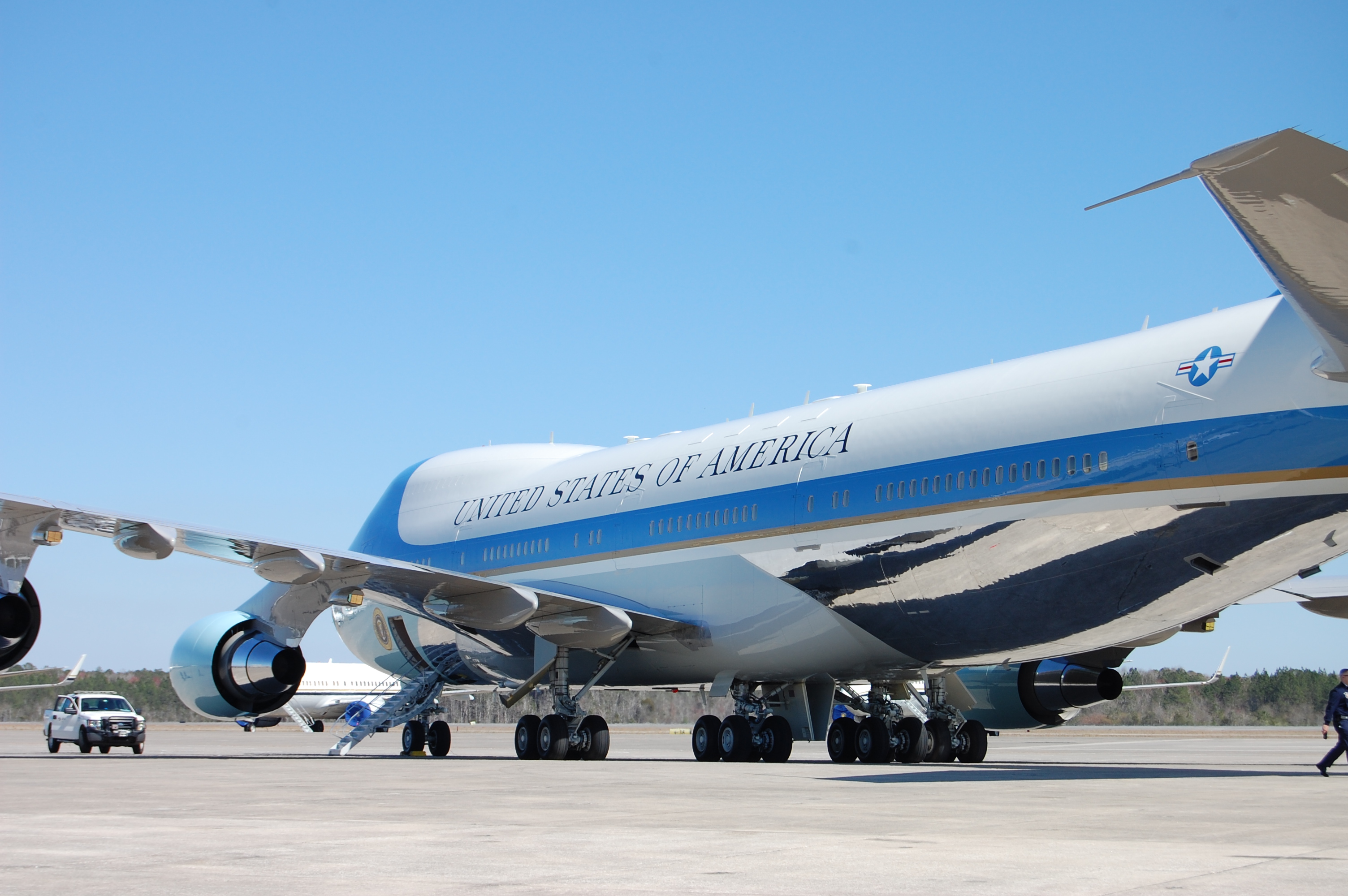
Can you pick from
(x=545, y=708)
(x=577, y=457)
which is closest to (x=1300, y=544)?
(x=577, y=457)

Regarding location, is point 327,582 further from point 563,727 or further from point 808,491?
point 808,491

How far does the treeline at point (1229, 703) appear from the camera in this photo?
5341cm

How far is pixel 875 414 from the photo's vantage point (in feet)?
56.7

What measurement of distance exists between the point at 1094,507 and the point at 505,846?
8514 millimetres

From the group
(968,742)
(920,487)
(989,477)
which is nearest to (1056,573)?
(989,477)

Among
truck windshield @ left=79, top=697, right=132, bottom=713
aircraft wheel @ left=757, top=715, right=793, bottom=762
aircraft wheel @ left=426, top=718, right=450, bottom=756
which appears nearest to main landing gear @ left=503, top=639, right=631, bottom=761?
aircraft wheel @ left=757, top=715, right=793, bottom=762

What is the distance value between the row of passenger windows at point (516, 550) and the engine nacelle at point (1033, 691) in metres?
7.31

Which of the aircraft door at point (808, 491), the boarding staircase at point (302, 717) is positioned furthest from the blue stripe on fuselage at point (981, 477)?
the boarding staircase at point (302, 717)

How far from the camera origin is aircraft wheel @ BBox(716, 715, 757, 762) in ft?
64.3

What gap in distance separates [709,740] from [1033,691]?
5438 millimetres

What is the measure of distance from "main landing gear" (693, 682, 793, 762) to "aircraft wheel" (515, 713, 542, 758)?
2713mm

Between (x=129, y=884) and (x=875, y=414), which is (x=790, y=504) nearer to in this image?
(x=875, y=414)

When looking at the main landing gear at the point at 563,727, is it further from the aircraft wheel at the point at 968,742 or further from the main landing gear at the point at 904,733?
the aircraft wheel at the point at 968,742

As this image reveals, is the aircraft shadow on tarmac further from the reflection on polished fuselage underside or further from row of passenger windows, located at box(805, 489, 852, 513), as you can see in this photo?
row of passenger windows, located at box(805, 489, 852, 513)
